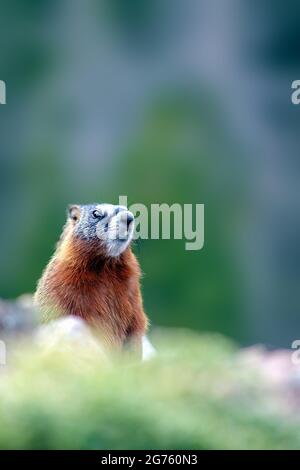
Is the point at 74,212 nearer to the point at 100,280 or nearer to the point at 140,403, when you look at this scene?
the point at 100,280

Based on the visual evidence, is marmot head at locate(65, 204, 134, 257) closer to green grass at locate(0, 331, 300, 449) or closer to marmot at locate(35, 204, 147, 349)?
marmot at locate(35, 204, 147, 349)

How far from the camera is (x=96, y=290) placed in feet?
16.6

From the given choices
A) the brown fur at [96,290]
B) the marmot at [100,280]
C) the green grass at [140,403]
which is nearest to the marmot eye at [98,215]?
the marmot at [100,280]

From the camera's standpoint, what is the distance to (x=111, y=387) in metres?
3.19

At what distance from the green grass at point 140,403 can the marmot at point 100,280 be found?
144cm

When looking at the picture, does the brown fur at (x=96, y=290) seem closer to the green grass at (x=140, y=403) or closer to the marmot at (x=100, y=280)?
the marmot at (x=100, y=280)

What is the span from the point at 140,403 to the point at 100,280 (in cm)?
196

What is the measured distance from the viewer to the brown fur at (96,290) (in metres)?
4.96

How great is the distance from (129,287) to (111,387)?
6.41 ft

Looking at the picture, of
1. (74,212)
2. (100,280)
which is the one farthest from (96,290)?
(74,212)

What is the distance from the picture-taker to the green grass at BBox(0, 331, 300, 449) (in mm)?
3055

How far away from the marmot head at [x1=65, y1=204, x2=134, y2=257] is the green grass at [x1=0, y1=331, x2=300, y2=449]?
1480 millimetres

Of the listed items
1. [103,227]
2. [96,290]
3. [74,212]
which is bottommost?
[96,290]
